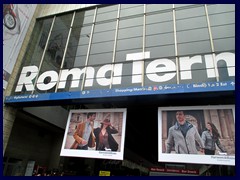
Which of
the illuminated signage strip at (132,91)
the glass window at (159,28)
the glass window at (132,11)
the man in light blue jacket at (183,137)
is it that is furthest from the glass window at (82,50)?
the man in light blue jacket at (183,137)

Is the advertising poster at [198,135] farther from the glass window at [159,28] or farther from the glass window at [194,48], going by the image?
the glass window at [159,28]

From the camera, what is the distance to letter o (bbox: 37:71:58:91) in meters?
11.6

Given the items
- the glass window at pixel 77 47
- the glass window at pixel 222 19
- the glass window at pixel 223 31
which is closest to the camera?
the glass window at pixel 223 31

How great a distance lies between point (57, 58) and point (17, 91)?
9.75 ft

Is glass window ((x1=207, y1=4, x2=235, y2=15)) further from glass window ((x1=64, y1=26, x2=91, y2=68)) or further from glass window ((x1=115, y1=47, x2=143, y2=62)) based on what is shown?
glass window ((x1=64, y1=26, x2=91, y2=68))

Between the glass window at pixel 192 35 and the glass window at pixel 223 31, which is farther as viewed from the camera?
the glass window at pixel 192 35

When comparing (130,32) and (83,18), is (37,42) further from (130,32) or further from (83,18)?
(130,32)

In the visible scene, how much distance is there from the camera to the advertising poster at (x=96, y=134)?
9469 millimetres

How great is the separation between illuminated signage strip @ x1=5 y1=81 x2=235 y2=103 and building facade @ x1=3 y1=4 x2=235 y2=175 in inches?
1.5

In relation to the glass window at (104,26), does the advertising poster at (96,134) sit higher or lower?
lower

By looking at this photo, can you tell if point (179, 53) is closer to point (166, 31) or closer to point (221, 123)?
point (166, 31)

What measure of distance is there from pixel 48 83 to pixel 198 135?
26.7 ft

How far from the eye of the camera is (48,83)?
11.7 metres

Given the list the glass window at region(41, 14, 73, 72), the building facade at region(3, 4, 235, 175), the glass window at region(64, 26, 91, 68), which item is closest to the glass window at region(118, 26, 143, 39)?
the building facade at region(3, 4, 235, 175)
